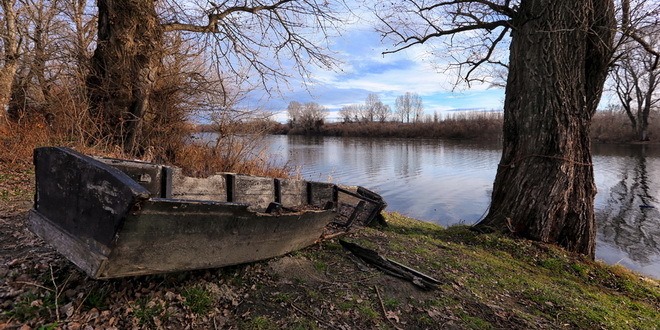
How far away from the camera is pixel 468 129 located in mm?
52906

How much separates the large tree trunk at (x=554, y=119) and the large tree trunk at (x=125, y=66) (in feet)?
27.3

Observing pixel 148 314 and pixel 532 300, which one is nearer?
pixel 148 314

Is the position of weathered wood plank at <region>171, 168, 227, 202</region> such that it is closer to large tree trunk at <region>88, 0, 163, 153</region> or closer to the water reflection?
large tree trunk at <region>88, 0, 163, 153</region>

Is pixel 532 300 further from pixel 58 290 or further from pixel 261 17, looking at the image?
pixel 261 17

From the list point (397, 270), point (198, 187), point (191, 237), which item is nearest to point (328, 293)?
point (397, 270)

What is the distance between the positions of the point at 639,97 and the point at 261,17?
46.7m

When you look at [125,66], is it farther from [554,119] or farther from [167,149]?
[554,119]

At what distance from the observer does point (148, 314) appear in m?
2.51

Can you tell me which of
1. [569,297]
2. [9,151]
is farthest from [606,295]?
[9,151]

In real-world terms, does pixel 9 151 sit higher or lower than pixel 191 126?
lower

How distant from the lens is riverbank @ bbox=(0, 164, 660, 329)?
2490 mm

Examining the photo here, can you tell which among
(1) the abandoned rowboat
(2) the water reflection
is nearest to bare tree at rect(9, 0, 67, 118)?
(1) the abandoned rowboat

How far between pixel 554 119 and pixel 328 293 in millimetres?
4971

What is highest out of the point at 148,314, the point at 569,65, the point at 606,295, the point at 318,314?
the point at 569,65
